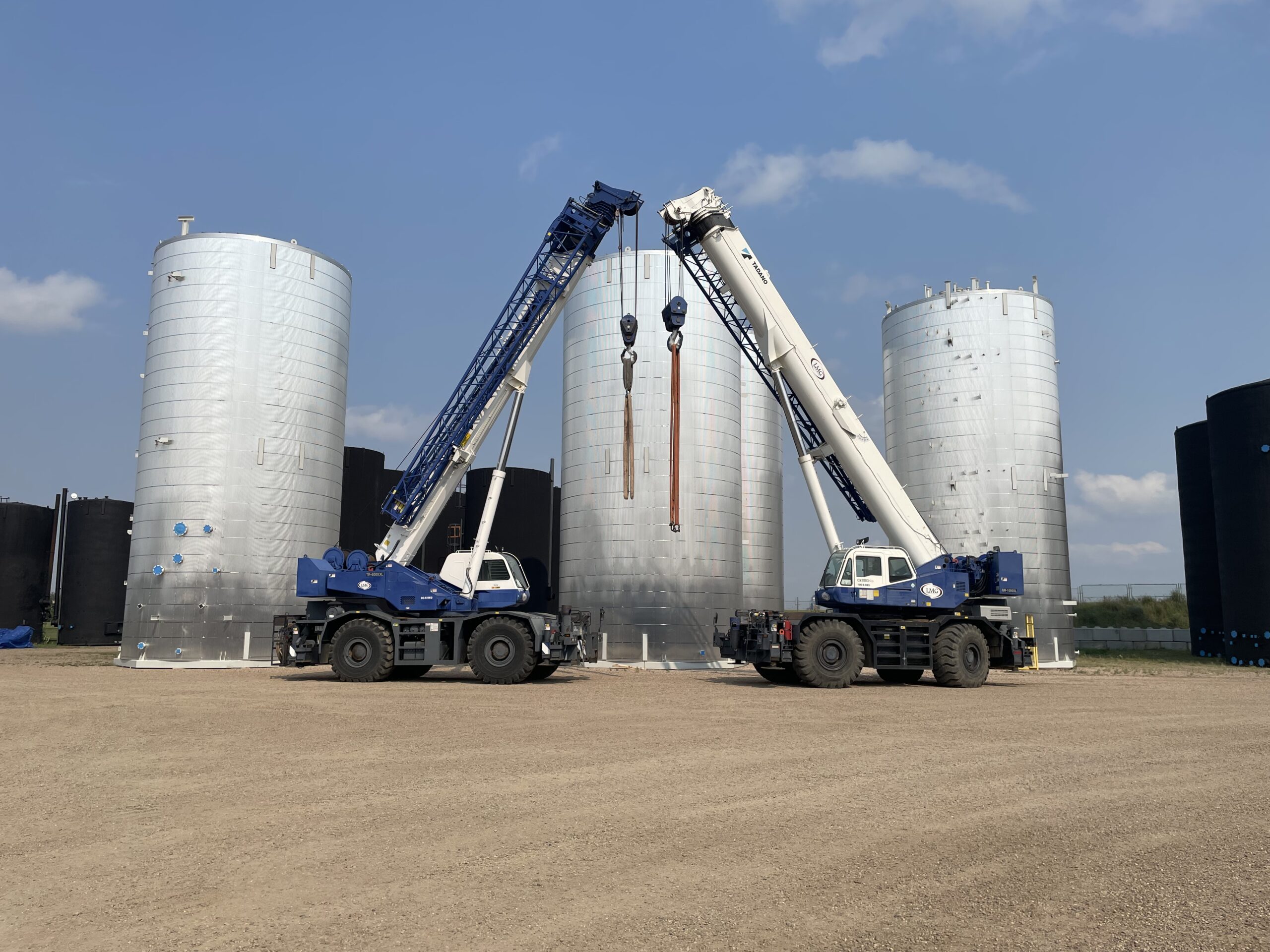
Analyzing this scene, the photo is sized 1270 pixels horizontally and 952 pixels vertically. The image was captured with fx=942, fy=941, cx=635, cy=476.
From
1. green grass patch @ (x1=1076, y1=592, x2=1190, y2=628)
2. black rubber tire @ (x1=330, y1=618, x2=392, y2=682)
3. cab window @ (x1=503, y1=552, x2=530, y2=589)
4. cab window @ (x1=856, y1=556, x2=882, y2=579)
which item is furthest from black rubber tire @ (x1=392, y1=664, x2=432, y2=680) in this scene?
green grass patch @ (x1=1076, y1=592, x2=1190, y2=628)

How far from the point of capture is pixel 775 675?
2434cm

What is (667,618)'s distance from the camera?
2973 centimetres

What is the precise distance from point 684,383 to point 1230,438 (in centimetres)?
2009

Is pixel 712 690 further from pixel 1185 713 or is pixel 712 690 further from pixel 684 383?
pixel 684 383

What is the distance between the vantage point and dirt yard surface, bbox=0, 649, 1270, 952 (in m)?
5.53

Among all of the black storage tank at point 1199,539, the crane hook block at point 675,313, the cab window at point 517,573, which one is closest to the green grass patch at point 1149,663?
the black storage tank at point 1199,539

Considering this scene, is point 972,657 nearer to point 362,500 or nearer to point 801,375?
point 801,375

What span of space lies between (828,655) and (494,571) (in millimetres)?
8674

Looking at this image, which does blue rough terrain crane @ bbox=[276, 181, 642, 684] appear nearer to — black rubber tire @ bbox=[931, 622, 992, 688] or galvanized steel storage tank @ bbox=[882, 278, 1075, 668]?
black rubber tire @ bbox=[931, 622, 992, 688]

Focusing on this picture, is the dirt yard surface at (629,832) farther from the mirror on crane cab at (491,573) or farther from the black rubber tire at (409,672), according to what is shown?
the black rubber tire at (409,672)

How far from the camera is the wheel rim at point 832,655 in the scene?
22.5 meters

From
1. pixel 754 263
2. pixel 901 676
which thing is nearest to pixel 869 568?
pixel 901 676

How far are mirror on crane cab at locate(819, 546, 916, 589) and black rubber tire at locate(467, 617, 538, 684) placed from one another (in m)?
7.55

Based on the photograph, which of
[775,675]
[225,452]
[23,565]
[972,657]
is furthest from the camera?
[23,565]
